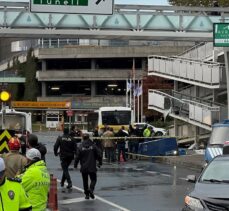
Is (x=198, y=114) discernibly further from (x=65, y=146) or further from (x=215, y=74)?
(x=65, y=146)

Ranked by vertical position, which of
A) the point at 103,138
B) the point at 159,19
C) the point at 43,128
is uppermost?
the point at 159,19

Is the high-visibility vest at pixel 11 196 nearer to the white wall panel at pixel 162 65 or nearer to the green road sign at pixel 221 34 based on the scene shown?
the green road sign at pixel 221 34

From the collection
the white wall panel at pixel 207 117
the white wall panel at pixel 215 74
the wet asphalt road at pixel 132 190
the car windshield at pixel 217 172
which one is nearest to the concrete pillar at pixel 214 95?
the white wall panel at pixel 215 74

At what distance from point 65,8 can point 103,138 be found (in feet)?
29.6

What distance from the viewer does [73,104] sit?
96.6 meters

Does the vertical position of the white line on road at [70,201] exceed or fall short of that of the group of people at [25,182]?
it falls short

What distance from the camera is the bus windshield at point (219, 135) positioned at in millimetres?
20281

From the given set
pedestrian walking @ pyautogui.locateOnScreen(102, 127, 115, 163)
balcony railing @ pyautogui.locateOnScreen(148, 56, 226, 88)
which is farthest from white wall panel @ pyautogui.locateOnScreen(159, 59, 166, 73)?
pedestrian walking @ pyautogui.locateOnScreen(102, 127, 115, 163)

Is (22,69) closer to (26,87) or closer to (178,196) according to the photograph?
(26,87)

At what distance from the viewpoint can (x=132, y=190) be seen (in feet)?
61.7

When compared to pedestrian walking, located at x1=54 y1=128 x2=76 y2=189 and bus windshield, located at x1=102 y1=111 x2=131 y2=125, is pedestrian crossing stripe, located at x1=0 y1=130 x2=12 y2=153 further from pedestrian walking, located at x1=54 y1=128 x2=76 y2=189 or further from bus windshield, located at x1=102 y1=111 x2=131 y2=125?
bus windshield, located at x1=102 y1=111 x2=131 y2=125

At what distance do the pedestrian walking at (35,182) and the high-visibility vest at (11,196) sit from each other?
2.41 metres

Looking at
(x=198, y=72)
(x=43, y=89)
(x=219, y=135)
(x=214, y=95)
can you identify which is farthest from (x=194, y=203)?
(x=43, y=89)

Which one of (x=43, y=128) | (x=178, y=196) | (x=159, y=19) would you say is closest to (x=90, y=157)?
(x=178, y=196)
